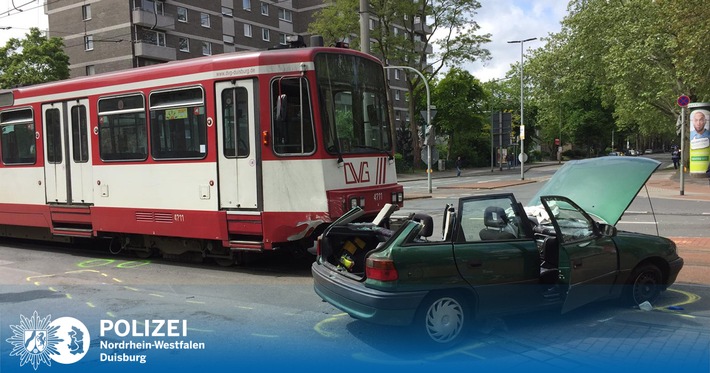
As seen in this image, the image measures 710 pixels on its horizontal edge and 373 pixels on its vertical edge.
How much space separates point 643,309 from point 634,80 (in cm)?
3331

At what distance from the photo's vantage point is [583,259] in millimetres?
5375

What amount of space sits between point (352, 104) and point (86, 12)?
46.4 metres

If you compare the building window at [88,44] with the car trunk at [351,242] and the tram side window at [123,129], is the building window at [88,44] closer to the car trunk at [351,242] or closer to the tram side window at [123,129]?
the tram side window at [123,129]

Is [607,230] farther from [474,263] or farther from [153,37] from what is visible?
[153,37]

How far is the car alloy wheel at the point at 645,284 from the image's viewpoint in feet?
19.1

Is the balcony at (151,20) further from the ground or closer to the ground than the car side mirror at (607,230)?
further from the ground

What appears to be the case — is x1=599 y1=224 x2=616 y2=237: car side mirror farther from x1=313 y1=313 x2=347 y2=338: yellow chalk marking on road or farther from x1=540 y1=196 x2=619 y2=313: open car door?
x1=313 y1=313 x2=347 y2=338: yellow chalk marking on road

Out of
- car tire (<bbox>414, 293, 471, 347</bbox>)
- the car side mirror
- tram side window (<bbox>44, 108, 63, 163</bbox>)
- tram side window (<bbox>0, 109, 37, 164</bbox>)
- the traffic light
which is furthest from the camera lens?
the traffic light

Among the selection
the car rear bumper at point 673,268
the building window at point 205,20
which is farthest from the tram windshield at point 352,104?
the building window at point 205,20

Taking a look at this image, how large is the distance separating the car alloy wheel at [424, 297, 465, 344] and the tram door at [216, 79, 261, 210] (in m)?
3.85

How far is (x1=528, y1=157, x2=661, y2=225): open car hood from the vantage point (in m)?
6.13

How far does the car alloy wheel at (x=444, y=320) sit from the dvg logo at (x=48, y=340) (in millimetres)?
3128

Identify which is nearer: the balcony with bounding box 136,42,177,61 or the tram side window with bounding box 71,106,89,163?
the tram side window with bounding box 71,106,89,163

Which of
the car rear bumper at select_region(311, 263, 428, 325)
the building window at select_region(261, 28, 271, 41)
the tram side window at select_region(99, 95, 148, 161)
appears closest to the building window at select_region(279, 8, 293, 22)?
the building window at select_region(261, 28, 271, 41)
